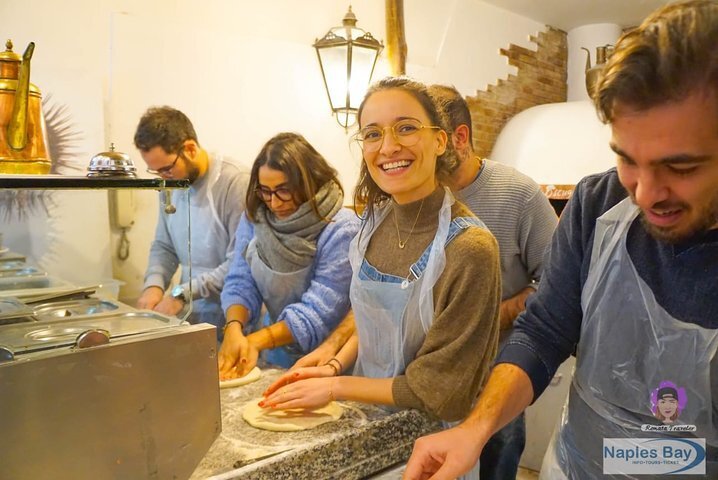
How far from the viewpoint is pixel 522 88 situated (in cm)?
393

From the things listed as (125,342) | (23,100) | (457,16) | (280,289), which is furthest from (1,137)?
(457,16)

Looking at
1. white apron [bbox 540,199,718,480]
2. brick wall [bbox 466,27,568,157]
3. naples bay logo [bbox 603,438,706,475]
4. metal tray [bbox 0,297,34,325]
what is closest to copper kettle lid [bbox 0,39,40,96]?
metal tray [bbox 0,297,34,325]

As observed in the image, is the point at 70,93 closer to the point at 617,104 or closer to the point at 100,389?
the point at 100,389

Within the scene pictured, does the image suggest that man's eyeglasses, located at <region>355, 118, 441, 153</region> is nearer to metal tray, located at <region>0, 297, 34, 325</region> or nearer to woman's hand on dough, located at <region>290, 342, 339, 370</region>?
woman's hand on dough, located at <region>290, 342, 339, 370</region>

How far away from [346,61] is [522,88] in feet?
5.82

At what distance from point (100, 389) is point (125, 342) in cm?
7

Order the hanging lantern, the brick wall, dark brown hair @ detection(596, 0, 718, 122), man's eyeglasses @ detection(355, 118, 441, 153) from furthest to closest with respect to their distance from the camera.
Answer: the brick wall, the hanging lantern, man's eyeglasses @ detection(355, 118, 441, 153), dark brown hair @ detection(596, 0, 718, 122)

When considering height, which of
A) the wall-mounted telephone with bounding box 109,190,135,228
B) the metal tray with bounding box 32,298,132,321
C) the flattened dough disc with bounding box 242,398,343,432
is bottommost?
the flattened dough disc with bounding box 242,398,343,432

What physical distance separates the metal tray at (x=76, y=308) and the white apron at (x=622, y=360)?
0.83 metres

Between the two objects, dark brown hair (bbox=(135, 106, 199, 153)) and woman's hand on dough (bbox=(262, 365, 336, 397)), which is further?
dark brown hair (bbox=(135, 106, 199, 153))

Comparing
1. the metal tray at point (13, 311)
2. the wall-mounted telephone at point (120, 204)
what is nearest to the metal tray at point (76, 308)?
the metal tray at point (13, 311)

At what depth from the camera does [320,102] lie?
278 centimetres

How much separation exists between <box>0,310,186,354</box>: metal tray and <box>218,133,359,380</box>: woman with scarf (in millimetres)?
588

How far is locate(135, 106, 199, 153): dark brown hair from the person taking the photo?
6.80 feet
